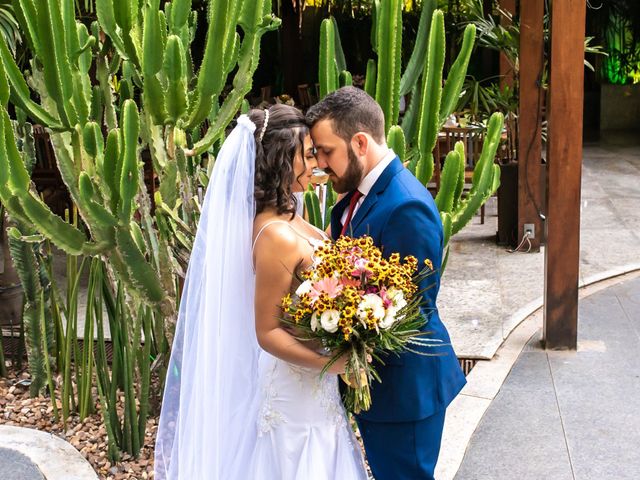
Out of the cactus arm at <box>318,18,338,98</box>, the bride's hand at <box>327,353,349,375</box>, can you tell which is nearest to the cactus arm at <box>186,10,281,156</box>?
the cactus arm at <box>318,18,338,98</box>

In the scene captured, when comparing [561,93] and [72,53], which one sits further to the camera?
[561,93]

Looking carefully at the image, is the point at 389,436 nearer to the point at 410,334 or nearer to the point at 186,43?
the point at 410,334

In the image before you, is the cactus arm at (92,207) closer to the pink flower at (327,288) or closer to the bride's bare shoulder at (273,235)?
the bride's bare shoulder at (273,235)

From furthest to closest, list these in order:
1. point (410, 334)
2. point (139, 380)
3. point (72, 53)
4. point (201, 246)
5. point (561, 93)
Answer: point (561, 93) → point (139, 380) → point (72, 53) → point (201, 246) → point (410, 334)

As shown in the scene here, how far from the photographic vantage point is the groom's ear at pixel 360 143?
9.85 ft

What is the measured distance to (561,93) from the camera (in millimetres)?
5715

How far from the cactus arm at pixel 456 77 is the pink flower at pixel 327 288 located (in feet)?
6.69

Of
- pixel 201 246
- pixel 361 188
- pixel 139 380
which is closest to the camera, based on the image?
pixel 361 188

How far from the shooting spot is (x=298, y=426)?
3.21 meters

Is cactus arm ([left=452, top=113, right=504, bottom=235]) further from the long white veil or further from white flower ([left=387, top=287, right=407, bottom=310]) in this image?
white flower ([left=387, top=287, right=407, bottom=310])

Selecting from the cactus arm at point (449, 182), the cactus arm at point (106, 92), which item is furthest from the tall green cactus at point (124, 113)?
the cactus arm at point (449, 182)

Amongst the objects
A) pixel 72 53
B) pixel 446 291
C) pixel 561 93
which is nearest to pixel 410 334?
pixel 72 53

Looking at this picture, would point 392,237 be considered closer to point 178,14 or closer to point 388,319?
point 388,319

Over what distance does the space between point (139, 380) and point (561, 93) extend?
10.6 ft
